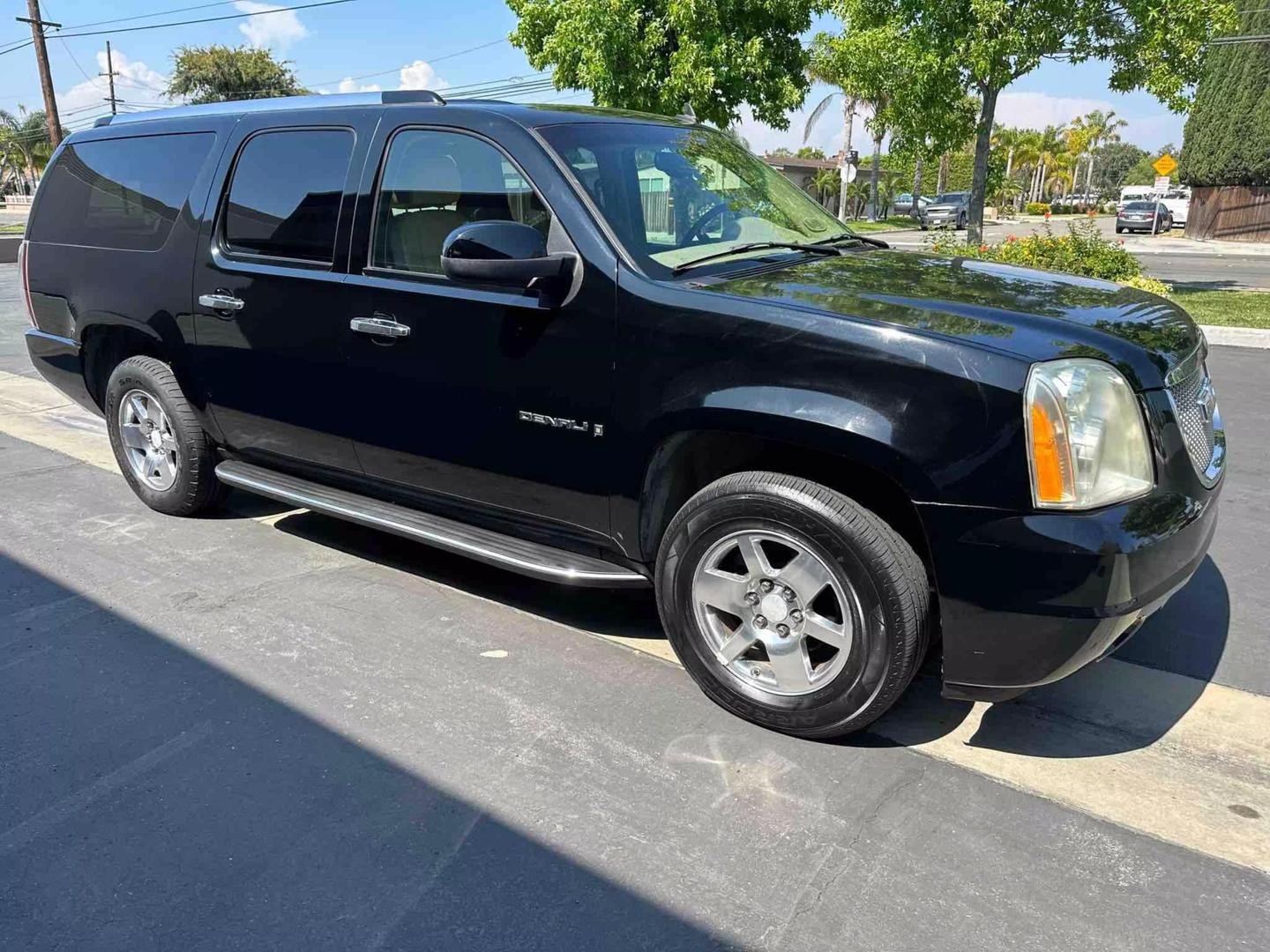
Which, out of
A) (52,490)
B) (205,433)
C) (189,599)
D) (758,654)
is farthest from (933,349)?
(52,490)

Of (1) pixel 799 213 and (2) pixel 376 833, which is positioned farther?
(1) pixel 799 213

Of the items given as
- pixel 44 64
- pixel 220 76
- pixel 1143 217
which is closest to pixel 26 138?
pixel 220 76

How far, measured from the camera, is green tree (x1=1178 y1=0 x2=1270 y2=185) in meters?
28.7

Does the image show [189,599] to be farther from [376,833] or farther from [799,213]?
[799,213]

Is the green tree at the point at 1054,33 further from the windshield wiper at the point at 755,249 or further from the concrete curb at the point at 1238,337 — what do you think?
the windshield wiper at the point at 755,249

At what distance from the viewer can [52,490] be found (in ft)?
18.5

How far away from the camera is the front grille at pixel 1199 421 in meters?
2.91

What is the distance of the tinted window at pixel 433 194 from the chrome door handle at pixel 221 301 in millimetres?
841

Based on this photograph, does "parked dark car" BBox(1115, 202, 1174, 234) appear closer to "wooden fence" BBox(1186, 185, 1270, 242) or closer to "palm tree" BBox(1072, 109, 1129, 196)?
"wooden fence" BBox(1186, 185, 1270, 242)

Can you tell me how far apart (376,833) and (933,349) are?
1.99m

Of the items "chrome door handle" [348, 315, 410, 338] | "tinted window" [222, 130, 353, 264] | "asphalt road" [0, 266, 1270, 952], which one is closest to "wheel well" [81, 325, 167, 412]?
"tinted window" [222, 130, 353, 264]

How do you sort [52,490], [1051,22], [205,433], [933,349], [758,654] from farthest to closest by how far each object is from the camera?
[1051,22]
[52,490]
[205,433]
[758,654]
[933,349]

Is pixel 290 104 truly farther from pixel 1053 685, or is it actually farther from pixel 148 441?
pixel 1053 685

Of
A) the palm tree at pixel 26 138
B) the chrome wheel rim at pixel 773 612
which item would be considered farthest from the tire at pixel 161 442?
the palm tree at pixel 26 138
